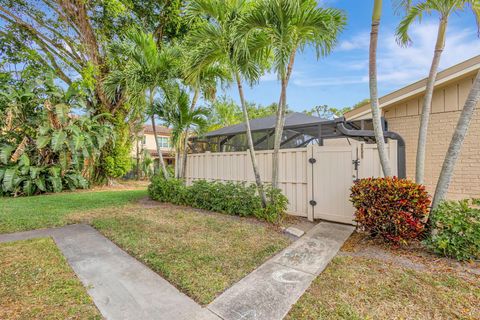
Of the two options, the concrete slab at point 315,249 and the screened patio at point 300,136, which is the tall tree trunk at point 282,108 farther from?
the concrete slab at point 315,249

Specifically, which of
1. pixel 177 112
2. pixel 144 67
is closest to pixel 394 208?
pixel 177 112

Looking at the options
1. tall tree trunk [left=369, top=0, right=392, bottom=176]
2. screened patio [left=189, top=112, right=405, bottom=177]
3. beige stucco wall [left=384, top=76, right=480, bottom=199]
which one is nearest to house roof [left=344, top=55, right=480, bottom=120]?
beige stucco wall [left=384, top=76, right=480, bottom=199]

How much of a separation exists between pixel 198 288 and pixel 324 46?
506 centimetres

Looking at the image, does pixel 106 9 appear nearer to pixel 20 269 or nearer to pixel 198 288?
pixel 20 269

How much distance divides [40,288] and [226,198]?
4162 millimetres

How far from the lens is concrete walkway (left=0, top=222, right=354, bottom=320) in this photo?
227 centimetres

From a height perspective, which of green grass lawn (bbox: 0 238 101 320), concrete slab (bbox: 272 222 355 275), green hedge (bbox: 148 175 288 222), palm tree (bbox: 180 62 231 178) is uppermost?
palm tree (bbox: 180 62 231 178)

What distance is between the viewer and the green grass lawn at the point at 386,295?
225 cm

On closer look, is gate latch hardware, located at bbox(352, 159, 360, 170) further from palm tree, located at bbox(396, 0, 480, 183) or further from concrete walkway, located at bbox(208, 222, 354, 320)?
concrete walkway, located at bbox(208, 222, 354, 320)

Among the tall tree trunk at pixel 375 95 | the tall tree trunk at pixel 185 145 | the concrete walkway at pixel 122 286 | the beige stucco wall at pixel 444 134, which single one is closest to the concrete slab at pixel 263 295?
the concrete walkway at pixel 122 286

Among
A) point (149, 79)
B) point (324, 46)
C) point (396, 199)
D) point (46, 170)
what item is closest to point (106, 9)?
point (149, 79)

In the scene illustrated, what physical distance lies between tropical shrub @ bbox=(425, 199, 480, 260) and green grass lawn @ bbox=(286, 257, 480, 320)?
566 mm

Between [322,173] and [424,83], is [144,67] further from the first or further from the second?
[424,83]

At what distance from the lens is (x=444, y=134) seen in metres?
5.43
